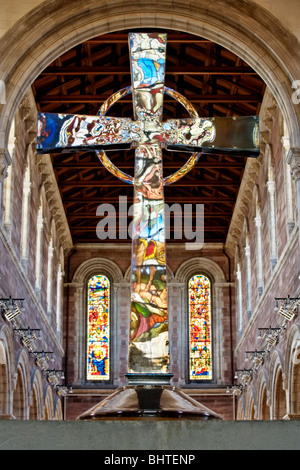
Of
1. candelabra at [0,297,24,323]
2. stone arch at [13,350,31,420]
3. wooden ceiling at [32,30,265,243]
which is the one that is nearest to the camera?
candelabra at [0,297,24,323]

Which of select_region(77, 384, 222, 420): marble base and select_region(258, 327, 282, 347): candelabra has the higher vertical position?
select_region(258, 327, 282, 347): candelabra

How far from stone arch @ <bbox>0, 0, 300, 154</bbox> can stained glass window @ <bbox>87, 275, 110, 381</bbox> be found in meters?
18.5

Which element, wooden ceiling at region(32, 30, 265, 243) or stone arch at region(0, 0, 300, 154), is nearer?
stone arch at region(0, 0, 300, 154)

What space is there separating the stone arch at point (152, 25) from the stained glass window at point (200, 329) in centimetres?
1851

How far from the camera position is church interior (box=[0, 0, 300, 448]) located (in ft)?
51.9

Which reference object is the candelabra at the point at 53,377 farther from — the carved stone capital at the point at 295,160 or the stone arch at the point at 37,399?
the carved stone capital at the point at 295,160

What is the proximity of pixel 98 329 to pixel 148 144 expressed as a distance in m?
24.1

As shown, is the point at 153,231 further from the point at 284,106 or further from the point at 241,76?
the point at 241,76

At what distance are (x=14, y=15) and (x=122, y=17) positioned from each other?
2050 mm

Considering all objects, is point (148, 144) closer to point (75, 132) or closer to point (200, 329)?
point (75, 132)

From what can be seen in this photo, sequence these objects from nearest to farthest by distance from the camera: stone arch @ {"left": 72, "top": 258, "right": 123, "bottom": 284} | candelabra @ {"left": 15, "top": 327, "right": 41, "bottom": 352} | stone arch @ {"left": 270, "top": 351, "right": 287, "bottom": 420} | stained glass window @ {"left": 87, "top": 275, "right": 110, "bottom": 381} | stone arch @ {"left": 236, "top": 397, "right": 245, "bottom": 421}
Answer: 1. candelabra @ {"left": 15, "top": 327, "right": 41, "bottom": 352}
2. stone arch @ {"left": 270, "top": 351, "right": 287, "bottom": 420}
3. stone arch @ {"left": 236, "top": 397, "right": 245, "bottom": 421}
4. stained glass window @ {"left": 87, "top": 275, "right": 110, "bottom": 381}
5. stone arch @ {"left": 72, "top": 258, "right": 123, "bottom": 284}

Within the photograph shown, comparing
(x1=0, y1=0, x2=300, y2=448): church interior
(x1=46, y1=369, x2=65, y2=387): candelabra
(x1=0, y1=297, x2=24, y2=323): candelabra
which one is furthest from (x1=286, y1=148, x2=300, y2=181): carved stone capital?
(x1=46, y1=369, x2=65, y2=387): candelabra

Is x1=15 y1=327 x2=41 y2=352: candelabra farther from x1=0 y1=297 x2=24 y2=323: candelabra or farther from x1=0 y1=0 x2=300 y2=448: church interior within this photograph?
x1=0 y1=297 x2=24 y2=323: candelabra
